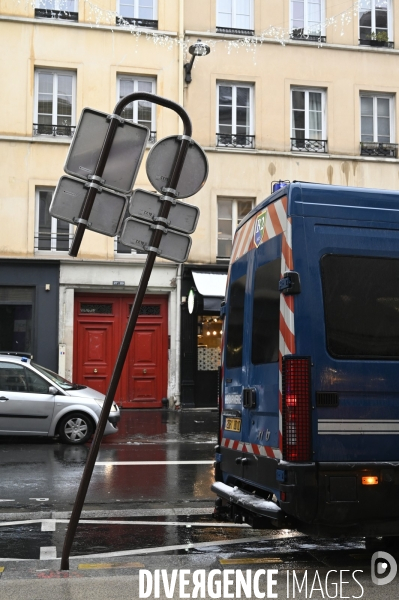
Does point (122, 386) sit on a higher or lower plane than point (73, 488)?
higher

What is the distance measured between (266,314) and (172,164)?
52.5 inches

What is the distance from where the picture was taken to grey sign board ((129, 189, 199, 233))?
5.77 metres

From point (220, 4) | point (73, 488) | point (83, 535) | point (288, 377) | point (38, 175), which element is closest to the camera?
point (288, 377)

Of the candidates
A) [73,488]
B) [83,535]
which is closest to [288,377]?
[83,535]

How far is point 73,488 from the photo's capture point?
33.7 feet

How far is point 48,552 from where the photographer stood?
6.89m

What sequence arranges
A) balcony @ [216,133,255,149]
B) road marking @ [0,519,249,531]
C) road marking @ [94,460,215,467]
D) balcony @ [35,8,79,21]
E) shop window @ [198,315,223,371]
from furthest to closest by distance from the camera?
balcony @ [216,133,255,149], shop window @ [198,315,223,371], balcony @ [35,8,79,21], road marking @ [94,460,215,467], road marking @ [0,519,249,531]

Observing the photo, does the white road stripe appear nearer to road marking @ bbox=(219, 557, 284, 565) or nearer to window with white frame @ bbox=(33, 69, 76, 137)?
road marking @ bbox=(219, 557, 284, 565)

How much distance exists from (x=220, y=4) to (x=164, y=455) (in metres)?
14.3

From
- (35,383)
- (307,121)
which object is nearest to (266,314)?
(35,383)

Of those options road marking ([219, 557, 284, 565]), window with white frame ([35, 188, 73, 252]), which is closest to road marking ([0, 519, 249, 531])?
road marking ([219, 557, 284, 565])

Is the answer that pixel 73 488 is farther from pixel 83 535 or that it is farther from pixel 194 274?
pixel 194 274

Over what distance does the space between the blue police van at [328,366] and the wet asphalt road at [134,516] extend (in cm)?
76

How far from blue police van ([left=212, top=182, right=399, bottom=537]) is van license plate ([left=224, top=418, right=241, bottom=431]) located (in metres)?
0.42
